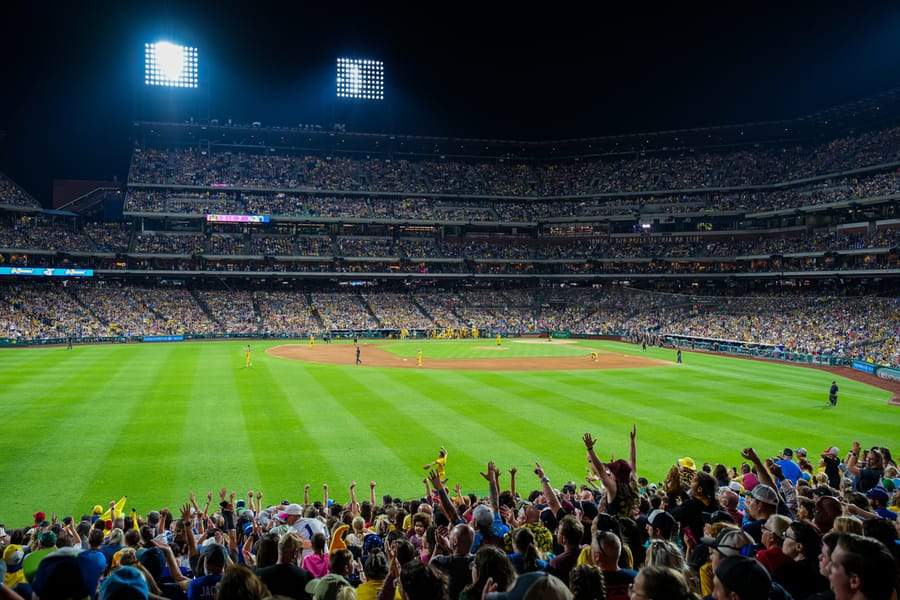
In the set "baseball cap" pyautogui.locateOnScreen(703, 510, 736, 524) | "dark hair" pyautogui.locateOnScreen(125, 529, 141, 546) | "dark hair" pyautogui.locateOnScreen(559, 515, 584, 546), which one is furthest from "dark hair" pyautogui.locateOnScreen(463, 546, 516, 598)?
"dark hair" pyautogui.locateOnScreen(125, 529, 141, 546)

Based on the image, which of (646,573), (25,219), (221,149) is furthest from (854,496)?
(221,149)

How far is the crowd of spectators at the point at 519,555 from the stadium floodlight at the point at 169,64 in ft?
246

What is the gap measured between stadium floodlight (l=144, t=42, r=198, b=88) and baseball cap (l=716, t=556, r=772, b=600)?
83.1 metres

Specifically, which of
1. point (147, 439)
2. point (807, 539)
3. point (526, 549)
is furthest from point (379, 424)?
point (807, 539)

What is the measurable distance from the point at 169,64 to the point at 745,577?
275 feet

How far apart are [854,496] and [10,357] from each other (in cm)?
5298

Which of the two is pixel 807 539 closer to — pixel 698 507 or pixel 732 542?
pixel 732 542

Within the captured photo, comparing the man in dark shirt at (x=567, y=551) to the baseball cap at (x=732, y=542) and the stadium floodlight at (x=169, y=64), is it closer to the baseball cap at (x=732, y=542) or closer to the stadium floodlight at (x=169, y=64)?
the baseball cap at (x=732, y=542)

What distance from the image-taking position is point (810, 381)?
3747 centimetres

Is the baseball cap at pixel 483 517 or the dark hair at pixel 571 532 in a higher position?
the dark hair at pixel 571 532

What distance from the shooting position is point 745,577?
3.91 meters

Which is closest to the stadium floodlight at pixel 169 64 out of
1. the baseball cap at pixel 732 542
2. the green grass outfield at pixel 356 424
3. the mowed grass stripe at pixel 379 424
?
the green grass outfield at pixel 356 424

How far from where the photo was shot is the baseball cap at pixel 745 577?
386 centimetres

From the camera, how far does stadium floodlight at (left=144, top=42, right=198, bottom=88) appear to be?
72688mm
